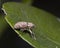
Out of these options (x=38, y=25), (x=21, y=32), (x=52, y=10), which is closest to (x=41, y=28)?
(x=38, y=25)

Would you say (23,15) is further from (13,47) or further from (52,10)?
(52,10)

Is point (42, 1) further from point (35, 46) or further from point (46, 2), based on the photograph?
point (35, 46)

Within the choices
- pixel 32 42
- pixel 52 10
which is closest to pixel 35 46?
pixel 32 42

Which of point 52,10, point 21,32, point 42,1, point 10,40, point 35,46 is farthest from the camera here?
point 42,1

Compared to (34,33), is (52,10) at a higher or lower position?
lower

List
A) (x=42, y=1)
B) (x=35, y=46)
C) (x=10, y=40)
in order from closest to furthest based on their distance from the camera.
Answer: (x=35, y=46), (x=10, y=40), (x=42, y=1)

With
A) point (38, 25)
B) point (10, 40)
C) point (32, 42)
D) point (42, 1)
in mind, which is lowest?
point (42, 1)

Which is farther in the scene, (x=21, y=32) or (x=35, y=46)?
(x=21, y=32)

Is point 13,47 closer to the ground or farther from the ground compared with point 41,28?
closer to the ground

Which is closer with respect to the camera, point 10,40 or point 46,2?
point 10,40
